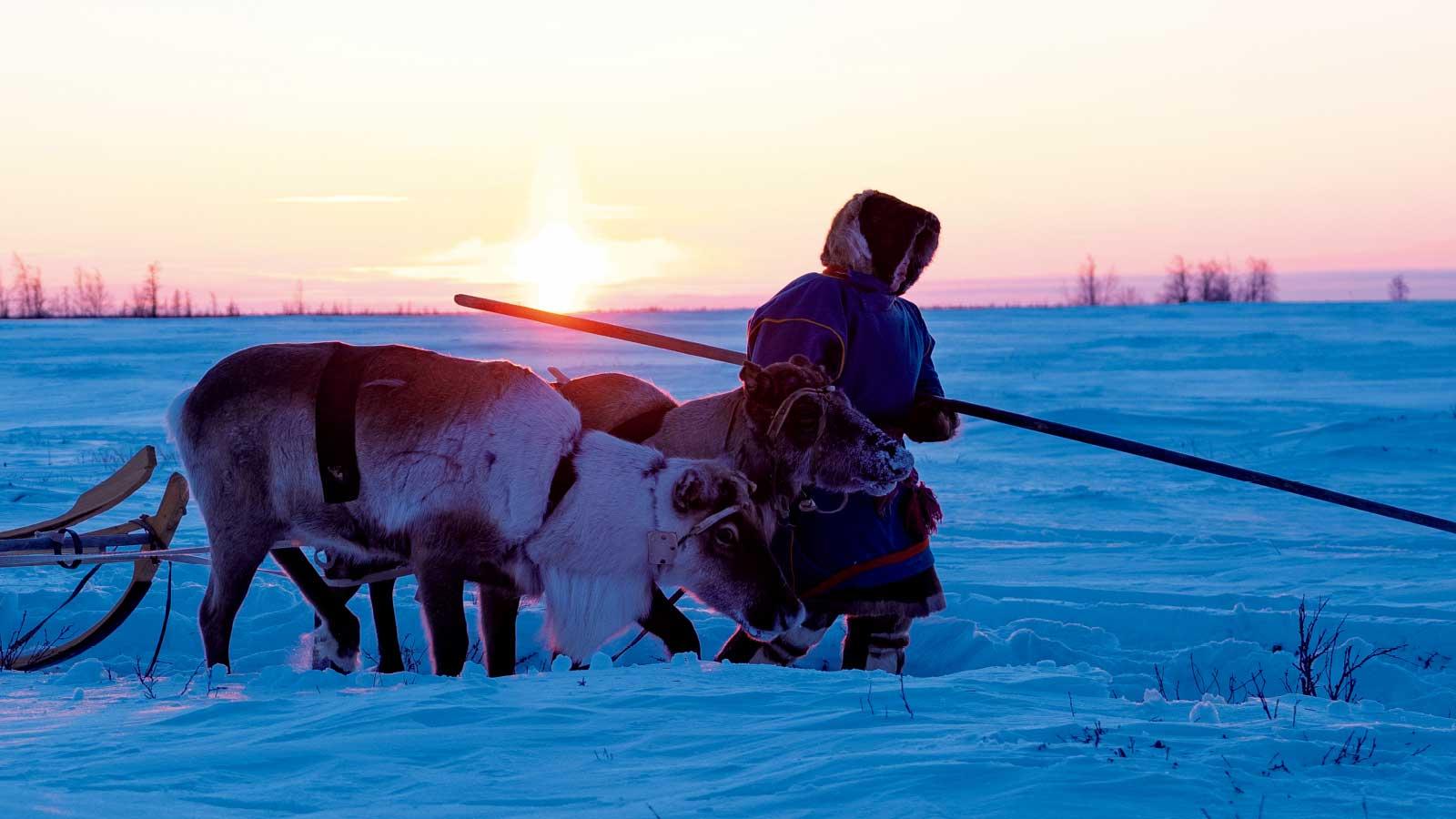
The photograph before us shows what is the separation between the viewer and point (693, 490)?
5.16 m

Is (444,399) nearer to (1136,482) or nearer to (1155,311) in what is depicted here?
(1136,482)

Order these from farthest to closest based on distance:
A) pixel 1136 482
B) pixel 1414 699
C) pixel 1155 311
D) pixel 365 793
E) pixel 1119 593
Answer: pixel 1155 311 < pixel 1136 482 < pixel 1119 593 < pixel 1414 699 < pixel 365 793

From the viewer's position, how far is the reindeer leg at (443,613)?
511 cm

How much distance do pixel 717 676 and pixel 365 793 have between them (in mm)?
1621

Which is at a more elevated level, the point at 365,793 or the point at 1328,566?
the point at 365,793

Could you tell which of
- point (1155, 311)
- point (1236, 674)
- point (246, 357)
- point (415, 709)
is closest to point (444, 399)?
point (246, 357)

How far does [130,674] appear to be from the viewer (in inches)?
258

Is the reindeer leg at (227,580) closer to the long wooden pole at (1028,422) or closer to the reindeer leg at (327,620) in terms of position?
the reindeer leg at (327,620)

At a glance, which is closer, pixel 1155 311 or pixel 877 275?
pixel 877 275

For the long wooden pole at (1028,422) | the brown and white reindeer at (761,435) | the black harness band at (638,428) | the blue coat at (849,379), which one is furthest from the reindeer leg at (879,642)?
the black harness band at (638,428)

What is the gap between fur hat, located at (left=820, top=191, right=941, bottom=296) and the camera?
536cm

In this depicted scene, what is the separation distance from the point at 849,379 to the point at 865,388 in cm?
8

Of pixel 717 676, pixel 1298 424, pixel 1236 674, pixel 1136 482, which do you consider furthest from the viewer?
pixel 1298 424

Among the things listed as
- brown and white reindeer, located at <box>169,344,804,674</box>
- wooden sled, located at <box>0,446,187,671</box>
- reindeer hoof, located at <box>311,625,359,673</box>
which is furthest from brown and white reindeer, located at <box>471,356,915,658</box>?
wooden sled, located at <box>0,446,187,671</box>
